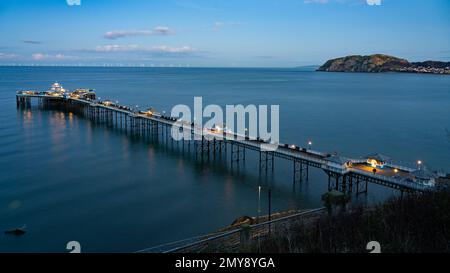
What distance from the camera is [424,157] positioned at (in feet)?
159

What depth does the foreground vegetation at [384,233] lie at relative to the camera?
1300cm

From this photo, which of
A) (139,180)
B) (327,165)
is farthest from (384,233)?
Result: (139,180)

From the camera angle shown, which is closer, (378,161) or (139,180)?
(378,161)

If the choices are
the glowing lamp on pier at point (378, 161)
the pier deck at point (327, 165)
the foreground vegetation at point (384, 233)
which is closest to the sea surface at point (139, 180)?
the pier deck at point (327, 165)

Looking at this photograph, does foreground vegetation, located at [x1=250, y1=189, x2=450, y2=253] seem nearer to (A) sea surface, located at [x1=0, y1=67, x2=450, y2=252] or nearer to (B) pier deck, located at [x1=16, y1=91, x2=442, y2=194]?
(A) sea surface, located at [x1=0, y1=67, x2=450, y2=252]

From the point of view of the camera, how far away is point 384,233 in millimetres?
13898

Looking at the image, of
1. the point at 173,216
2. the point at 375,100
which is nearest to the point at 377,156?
the point at 173,216

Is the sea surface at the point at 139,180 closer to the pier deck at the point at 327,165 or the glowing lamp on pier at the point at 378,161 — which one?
the pier deck at the point at 327,165

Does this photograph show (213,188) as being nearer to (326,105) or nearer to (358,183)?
(358,183)

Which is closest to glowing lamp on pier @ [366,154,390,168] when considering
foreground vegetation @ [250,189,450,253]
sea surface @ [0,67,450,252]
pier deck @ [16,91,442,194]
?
pier deck @ [16,91,442,194]

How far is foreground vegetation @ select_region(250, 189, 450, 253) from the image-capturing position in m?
13.0

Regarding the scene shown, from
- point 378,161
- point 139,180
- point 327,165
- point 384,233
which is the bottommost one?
point 139,180

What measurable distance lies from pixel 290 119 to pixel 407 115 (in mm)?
24440

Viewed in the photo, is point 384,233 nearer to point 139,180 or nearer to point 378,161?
point 378,161
